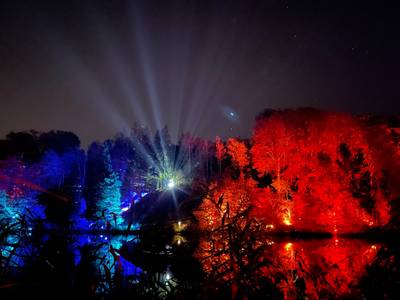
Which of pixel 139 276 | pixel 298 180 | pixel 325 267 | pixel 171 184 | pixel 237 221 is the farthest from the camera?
pixel 171 184

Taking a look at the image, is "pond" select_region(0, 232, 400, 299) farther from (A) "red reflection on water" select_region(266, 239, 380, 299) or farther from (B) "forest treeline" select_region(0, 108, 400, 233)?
(B) "forest treeline" select_region(0, 108, 400, 233)

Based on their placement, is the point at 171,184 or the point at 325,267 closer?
the point at 325,267

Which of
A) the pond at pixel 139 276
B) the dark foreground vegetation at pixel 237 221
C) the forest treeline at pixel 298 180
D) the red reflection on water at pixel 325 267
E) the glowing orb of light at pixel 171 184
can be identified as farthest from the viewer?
the glowing orb of light at pixel 171 184

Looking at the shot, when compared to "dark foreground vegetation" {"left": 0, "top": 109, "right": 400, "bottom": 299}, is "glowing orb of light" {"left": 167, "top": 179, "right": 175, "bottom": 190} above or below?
above

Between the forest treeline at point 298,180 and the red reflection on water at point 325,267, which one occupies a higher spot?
the forest treeline at point 298,180

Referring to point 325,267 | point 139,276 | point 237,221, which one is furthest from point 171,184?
point 139,276

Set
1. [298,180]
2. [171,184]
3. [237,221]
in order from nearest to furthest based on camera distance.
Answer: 1. [237,221]
2. [298,180]
3. [171,184]

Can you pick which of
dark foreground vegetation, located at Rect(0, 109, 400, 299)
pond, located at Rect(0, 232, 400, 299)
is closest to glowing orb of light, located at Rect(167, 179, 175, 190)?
dark foreground vegetation, located at Rect(0, 109, 400, 299)

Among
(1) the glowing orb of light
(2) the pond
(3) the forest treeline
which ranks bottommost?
(2) the pond

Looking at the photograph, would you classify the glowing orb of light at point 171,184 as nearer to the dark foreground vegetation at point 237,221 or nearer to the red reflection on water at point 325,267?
the dark foreground vegetation at point 237,221

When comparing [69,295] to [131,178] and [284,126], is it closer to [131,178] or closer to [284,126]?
Answer: [284,126]

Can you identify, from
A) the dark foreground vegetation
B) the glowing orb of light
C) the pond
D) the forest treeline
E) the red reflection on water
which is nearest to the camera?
the pond

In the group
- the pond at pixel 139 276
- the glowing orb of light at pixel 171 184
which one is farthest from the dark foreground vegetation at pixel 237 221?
the glowing orb of light at pixel 171 184

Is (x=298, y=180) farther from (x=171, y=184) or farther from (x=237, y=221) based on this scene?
(x=171, y=184)
